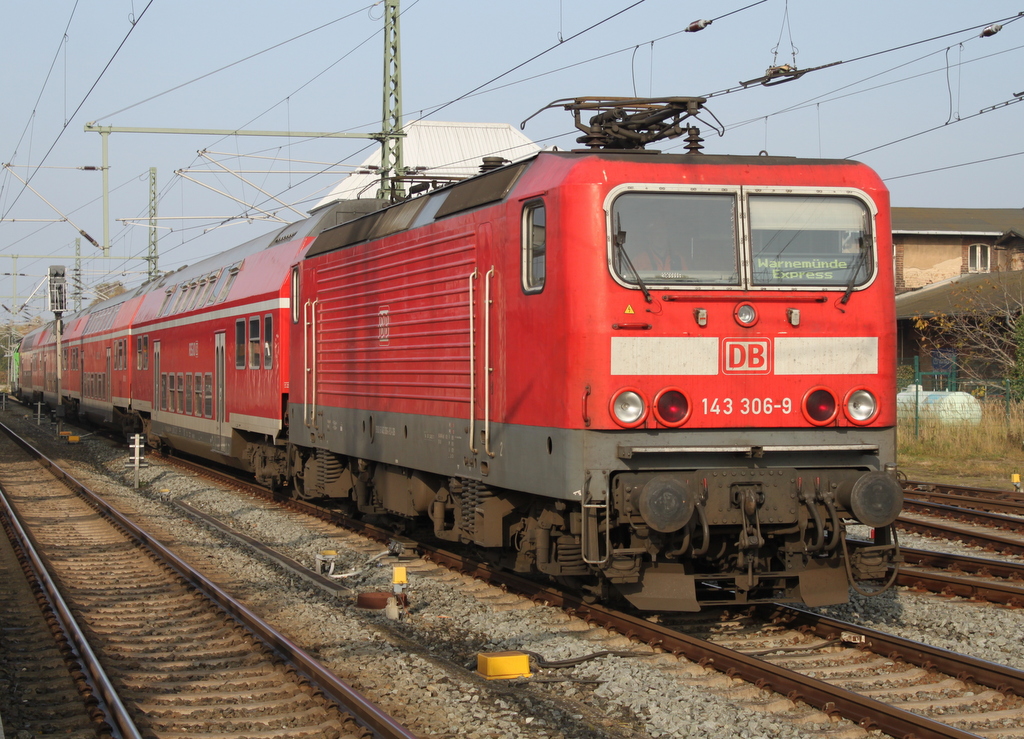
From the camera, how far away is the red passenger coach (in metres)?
7.24

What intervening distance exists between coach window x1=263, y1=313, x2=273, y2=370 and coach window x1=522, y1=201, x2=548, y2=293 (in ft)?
25.9

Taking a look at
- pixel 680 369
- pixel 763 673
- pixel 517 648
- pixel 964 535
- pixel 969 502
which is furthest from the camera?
pixel 969 502

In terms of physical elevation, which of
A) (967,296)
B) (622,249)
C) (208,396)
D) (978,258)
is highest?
(978,258)

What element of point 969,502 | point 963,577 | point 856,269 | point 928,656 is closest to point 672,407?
point 856,269

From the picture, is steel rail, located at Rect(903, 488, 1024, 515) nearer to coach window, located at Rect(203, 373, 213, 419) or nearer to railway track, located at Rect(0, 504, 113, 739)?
railway track, located at Rect(0, 504, 113, 739)

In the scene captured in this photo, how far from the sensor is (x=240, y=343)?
16.8m

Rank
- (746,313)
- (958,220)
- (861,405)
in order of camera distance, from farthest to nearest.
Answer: (958,220), (861,405), (746,313)

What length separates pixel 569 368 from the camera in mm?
7320

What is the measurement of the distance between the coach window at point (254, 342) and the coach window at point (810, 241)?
9841 millimetres

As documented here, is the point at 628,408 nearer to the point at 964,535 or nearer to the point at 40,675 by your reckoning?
the point at 40,675

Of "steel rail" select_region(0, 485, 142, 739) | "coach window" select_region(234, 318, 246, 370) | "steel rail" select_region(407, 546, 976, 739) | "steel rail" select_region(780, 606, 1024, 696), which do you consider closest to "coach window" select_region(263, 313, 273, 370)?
"coach window" select_region(234, 318, 246, 370)

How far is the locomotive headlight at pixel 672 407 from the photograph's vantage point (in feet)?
23.9

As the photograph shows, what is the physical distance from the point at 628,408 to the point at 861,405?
1.71 meters

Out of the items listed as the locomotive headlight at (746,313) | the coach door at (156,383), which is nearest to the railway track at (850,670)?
the locomotive headlight at (746,313)
